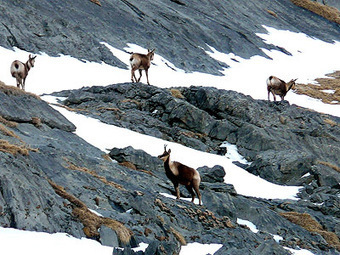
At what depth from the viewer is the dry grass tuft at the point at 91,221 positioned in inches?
502

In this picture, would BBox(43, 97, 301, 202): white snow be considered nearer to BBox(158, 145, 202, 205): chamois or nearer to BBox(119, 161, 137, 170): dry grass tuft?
BBox(119, 161, 137, 170): dry grass tuft

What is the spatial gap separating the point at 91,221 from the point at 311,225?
1127cm

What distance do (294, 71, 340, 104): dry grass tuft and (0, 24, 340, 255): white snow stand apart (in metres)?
1.82

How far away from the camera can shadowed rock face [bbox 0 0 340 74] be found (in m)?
46.3

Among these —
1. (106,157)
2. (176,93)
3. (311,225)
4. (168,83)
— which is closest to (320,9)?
(168,83)

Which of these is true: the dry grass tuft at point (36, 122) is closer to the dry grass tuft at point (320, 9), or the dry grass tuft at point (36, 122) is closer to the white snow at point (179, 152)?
the white snow at point (179, 152)

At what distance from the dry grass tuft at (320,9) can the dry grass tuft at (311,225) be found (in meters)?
A: 91.7

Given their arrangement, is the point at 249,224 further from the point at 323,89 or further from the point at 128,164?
the point at 323,89

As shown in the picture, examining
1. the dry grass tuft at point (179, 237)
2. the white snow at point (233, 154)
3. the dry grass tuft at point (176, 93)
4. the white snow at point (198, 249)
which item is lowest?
the white snow at point (233, 154)

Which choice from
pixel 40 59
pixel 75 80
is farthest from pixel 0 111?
pixel 40 59

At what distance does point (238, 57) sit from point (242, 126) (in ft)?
119

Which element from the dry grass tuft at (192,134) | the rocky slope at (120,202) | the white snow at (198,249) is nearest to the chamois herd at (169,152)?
the rocky slope at (120,202)

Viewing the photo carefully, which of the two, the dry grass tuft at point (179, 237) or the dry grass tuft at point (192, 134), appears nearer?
the dry grass tuft at point (179, 237)

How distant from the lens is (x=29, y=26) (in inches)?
1838
